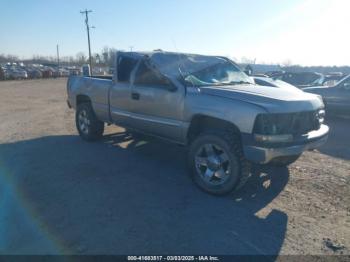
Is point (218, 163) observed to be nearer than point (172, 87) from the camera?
Yes

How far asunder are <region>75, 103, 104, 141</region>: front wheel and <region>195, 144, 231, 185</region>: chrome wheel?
133 inches

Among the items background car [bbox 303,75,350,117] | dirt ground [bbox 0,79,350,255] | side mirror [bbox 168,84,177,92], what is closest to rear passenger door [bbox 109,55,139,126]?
dirt ground [bbox 0,79,350,255]

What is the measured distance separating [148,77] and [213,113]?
1.65m

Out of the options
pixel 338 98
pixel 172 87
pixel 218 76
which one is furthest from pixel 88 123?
pixel 338 98

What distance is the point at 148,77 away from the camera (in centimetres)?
555

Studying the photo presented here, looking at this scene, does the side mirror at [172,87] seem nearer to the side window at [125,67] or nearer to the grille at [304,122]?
the side window at [125,67]

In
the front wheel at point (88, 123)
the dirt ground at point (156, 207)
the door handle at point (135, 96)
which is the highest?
the door handle at point (135, 96)

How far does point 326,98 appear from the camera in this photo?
10.3 meters

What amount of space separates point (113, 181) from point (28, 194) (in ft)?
3.89

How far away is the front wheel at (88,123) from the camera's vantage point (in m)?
7.25

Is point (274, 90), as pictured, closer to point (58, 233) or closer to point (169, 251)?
point (169, 251)

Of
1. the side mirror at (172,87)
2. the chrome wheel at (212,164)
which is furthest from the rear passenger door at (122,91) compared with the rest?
the chrome wheel at (212,164)

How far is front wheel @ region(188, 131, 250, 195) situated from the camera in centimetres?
424

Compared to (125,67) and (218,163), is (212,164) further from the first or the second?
(125,67)
